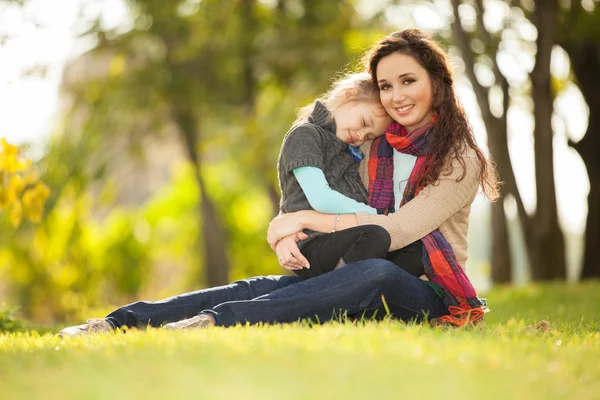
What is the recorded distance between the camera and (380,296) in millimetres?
3893

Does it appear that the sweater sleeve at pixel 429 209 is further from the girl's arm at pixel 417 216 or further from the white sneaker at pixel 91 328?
the white sneaker at pixel 91 328

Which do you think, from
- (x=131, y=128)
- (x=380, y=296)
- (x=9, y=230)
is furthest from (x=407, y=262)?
(x=131, y=128)

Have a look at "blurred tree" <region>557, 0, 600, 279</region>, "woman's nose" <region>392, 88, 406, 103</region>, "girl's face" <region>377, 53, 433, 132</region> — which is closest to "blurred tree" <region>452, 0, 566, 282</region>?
"blurred tree" <region>557, 0, 600, 279</region>

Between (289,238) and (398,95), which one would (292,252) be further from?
(398,95)

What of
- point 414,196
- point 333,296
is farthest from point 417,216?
point 333,296

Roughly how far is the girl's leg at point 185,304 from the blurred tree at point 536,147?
7.09 meters

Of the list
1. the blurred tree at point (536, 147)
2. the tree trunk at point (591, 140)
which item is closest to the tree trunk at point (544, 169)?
the blurred tree at point (536, 147)

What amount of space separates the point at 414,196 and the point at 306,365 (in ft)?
6.27

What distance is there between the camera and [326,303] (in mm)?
3852

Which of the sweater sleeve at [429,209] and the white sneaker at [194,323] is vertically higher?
the sweater sleeve at [429,209]

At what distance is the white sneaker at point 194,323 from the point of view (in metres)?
3.53

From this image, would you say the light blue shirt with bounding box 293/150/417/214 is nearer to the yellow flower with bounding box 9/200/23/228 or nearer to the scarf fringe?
the scarf fringe

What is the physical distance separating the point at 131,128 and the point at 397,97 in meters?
11.8

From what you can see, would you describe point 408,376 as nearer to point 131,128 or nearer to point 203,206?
point 131,128
